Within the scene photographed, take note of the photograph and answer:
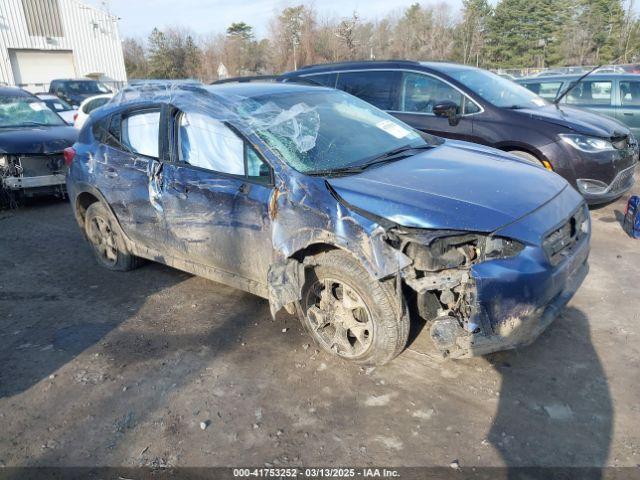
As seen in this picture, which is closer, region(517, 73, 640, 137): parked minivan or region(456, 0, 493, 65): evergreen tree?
region(517, 73, 640, 137): parked minivan

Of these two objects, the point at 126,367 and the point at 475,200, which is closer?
the point at 475,200

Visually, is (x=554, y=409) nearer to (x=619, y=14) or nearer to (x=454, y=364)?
(x=454, y=364)

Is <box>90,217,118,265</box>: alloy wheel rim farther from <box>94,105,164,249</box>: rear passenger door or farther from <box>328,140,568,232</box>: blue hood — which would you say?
<box>328,140,568,232</box>: blue hood

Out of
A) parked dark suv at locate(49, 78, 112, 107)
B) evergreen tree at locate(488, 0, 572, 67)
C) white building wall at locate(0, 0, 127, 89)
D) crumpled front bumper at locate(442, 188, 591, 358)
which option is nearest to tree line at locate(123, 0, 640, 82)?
evergreen tree at locate(488, 0, 572, 67)

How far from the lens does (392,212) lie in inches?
111

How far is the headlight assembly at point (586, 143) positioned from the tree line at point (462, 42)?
37.1 m

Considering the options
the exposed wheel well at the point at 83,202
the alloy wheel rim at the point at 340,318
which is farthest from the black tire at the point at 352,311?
the exposed wheel well at the point at 83,202

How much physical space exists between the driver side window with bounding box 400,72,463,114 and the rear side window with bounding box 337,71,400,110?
0.46 ft

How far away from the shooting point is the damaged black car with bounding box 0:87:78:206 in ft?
23.7

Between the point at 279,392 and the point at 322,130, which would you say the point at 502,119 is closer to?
the point at 322,130

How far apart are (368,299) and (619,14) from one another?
52.8 meters

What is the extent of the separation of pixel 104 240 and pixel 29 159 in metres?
3.37

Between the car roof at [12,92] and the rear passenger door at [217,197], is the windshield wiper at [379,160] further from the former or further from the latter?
the car roof at [12,92]

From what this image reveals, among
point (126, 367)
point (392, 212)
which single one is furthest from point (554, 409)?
point (126, 367)
